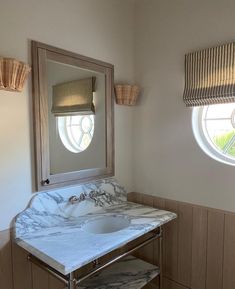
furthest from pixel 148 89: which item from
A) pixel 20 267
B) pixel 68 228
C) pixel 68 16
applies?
pixel 20 267

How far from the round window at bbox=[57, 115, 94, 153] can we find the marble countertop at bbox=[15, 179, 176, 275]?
0.98 ft

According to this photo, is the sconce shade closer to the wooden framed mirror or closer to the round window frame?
the wooden framed mirror

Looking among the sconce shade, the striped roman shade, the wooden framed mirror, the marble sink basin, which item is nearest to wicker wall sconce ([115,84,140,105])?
the wooden framed mirror

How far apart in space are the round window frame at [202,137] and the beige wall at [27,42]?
789mm

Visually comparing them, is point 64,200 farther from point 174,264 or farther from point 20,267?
point 174,264

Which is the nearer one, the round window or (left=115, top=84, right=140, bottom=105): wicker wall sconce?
the round window

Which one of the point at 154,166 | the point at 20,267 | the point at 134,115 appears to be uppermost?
the point at 134,115

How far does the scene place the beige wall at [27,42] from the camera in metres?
1.32

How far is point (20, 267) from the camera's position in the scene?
1.41 m

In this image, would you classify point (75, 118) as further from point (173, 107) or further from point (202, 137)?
point (202, 137)

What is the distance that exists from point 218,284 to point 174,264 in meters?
0.34

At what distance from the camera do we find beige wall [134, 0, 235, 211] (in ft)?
5.31

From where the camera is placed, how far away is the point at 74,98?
166cm

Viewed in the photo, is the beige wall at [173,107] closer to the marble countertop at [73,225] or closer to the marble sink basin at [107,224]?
the marble countertop at [73,225]
